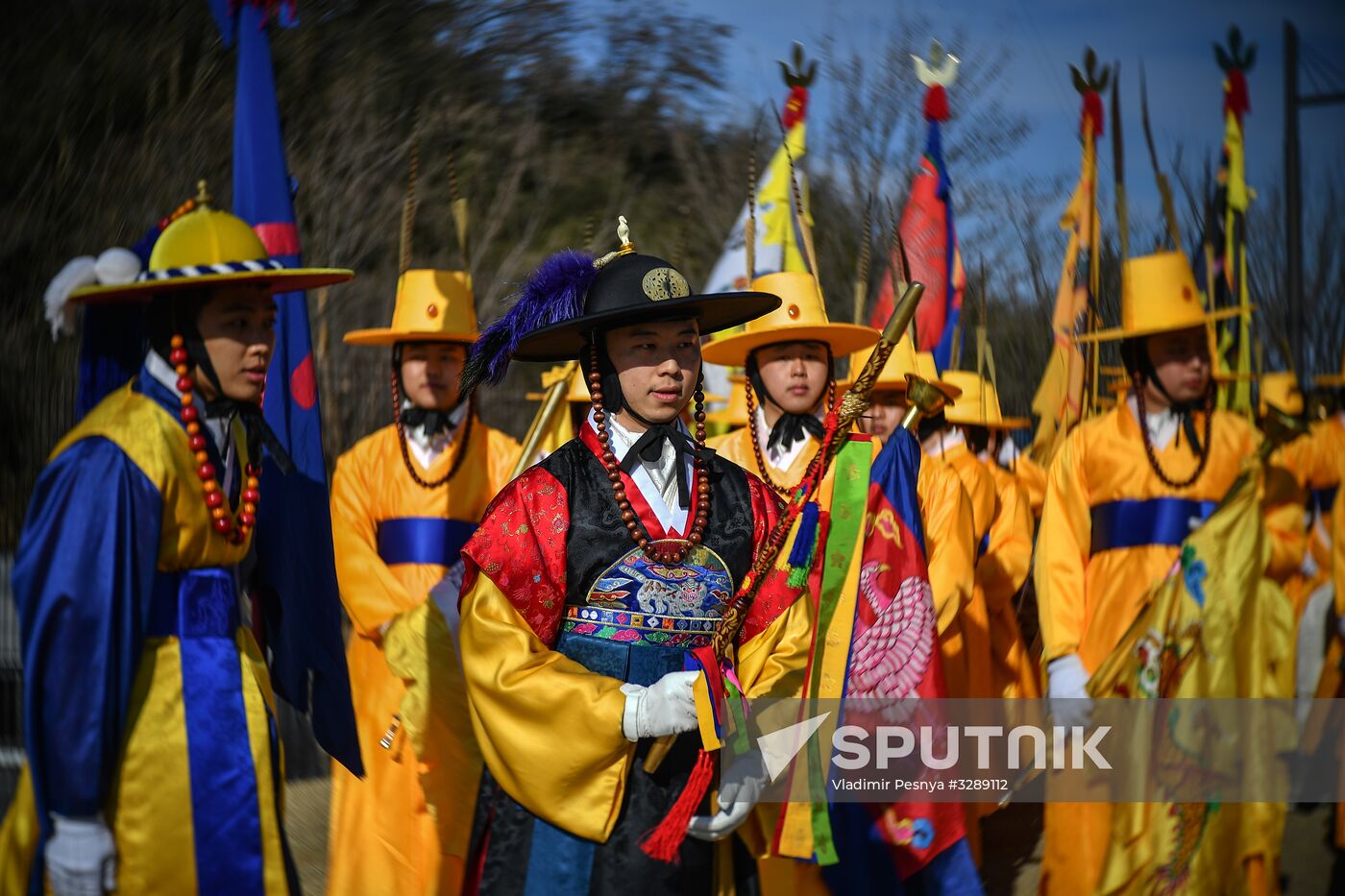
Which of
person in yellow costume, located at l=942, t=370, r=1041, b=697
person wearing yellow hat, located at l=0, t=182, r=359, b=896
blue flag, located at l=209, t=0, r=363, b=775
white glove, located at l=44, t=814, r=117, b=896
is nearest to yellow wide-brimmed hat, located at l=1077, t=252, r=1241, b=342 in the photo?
person in yellow costume, located at l=942, t=370, r=1041, b=697

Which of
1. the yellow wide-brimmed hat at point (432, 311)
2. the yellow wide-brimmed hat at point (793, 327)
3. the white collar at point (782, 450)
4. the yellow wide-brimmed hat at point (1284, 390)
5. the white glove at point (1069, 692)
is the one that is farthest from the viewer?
the yellow wide-brimmed hat at point (1284, 390)

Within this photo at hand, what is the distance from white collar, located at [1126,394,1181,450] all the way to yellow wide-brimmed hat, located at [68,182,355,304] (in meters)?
3.51

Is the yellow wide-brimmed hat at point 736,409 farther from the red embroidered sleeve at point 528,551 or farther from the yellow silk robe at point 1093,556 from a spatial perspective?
the red embroidered sleeve at point 528,551

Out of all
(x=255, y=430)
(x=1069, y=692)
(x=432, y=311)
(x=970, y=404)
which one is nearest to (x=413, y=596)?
(x=432, y=311)

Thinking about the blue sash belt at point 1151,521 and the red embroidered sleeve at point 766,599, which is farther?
the blue sash belt at point 1151,521

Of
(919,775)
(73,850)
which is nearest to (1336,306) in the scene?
(919,775)

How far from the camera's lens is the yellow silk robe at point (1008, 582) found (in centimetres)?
675

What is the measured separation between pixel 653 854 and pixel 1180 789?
259 cm

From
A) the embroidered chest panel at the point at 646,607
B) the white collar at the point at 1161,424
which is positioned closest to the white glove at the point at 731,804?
the embroidered chest panel at the point at 646,607

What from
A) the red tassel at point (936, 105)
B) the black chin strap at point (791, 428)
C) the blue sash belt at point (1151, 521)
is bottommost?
the blue sash belt at point (1151, 521)

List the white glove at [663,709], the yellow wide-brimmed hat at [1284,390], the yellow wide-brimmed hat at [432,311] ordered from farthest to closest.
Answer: the yellow wide-brimmed hat at [1284,390] < the yellow wide-brimmed hat at [432,311] < the white glove at [663,709]

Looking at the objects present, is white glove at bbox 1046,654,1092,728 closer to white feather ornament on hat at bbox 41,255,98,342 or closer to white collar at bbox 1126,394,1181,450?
white collar at bbox 1126,394,1181,450

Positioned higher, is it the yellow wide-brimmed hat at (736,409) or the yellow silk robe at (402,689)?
the yellow wide-brimmed hat at (736,409)

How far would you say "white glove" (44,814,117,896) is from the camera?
2.76m
